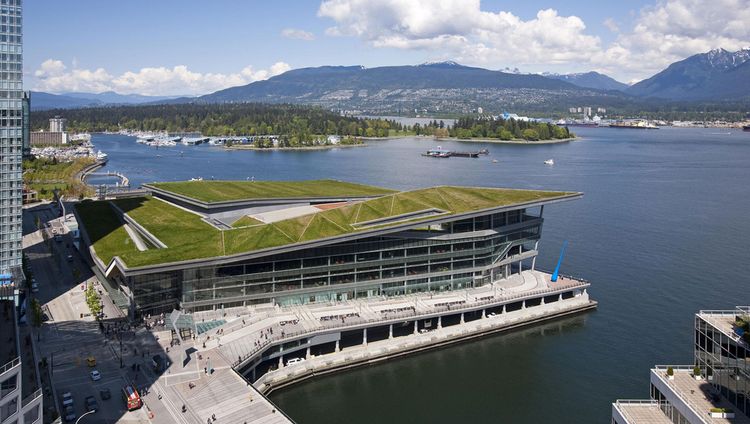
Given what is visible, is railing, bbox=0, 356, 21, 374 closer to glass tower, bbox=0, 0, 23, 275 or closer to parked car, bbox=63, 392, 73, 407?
parked car, bbox=63, 392, 73, 407

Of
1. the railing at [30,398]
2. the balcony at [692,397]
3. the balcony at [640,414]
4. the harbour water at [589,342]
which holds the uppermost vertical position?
the balcony at [692,397]

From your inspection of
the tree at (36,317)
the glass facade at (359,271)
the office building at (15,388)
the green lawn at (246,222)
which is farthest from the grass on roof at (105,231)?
the office building at (15,388)

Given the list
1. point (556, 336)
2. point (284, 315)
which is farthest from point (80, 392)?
point (556, 336)

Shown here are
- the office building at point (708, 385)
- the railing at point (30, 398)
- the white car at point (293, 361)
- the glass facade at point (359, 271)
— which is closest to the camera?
the office building at point (708, 385)

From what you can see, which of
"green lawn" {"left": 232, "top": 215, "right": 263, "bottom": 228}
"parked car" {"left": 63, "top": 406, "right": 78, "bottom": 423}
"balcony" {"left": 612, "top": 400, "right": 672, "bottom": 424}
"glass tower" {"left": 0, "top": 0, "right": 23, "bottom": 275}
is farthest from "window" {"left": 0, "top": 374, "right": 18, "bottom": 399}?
"green lawn" {"left": 232, "top": 215, "right": 263, "bottom": 228}

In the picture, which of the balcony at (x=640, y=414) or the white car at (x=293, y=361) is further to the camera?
the white car at (x=293, y=361)

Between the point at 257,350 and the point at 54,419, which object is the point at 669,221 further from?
the point at 54,419

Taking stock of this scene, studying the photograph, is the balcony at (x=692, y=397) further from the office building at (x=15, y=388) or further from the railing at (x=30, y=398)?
the railing at (x=30, y=398)
